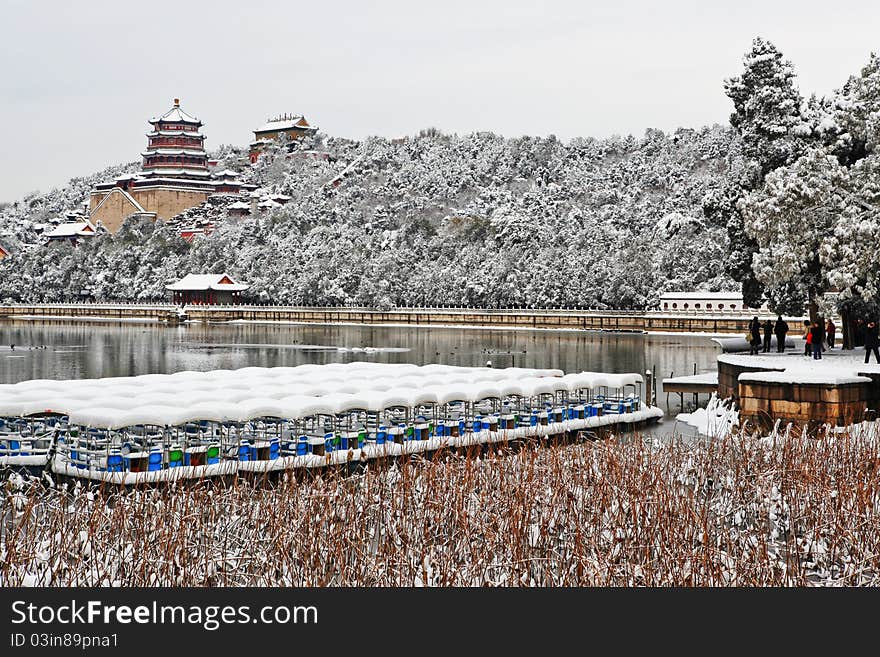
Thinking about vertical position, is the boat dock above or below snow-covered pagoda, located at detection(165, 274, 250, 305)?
below

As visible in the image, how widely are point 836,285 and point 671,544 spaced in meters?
18.5

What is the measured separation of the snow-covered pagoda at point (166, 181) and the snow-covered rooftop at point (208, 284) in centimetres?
3213

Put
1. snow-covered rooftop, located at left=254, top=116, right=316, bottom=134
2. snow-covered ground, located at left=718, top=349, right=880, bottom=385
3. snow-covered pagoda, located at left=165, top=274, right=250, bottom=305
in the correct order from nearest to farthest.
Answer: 1. snow-covered ground, located at left=718, top=349, right=880, bottom=385
2. snow-covered pagoda, located at left=165, top=274, right=250, bottom=305
3. snow-covered rooftop, located at left=254, top=116, right=316, bottom=134

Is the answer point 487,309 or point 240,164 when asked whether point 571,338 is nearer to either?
point 487,309

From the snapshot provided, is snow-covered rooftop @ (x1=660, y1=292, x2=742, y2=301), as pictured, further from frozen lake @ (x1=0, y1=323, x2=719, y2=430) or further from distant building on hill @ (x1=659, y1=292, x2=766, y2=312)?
frozen lake @ (x1=0, y1=323, x2=719, y2=430)

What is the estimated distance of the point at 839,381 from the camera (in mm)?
23969

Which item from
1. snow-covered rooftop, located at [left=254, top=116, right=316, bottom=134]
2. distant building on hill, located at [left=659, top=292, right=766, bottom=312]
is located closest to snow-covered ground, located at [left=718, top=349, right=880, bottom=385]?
distant building on hill, located at [left=659, top=292, right=766, bottom=312]

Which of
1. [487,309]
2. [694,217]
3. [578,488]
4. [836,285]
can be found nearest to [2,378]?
[836,285]

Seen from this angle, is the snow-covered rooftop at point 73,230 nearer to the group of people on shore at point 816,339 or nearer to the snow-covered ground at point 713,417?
the group of people on shore at point 816,339

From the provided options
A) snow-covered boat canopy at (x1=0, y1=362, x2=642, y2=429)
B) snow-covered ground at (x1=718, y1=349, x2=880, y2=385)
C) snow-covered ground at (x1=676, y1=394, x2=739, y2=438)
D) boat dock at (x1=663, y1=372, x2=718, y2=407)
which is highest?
snow-covered ground at (x1=718, y1=349, x2=880, y2=385)

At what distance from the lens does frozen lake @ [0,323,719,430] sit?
49812mm

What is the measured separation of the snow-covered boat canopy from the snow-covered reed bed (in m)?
5.20
